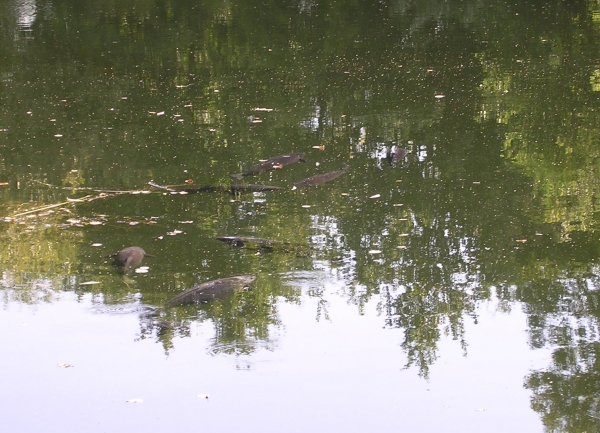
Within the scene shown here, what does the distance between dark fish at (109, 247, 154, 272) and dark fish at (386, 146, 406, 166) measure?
3.67 metres

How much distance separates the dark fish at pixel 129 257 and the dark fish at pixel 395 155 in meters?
3.67

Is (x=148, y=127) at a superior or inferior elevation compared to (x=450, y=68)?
inferior

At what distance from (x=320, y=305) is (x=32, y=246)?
322 centimetres

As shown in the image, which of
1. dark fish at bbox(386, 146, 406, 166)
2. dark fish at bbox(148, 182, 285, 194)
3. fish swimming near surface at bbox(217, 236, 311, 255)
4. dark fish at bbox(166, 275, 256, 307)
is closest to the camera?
dark fish at bbox(166, 275, 256, 307)

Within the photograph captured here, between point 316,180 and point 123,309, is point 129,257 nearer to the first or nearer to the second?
point 123,309

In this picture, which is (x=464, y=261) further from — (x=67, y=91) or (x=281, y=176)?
(x=67, y=91)

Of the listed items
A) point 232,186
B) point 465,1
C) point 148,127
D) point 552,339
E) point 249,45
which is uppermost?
point 465,1

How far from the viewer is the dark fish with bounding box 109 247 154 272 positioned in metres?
7.57

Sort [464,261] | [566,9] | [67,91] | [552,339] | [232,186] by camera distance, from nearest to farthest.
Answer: [552,339] → [464,261] → [232,186] → [67,91] → [566,9]

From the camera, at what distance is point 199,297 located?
22.8 ft

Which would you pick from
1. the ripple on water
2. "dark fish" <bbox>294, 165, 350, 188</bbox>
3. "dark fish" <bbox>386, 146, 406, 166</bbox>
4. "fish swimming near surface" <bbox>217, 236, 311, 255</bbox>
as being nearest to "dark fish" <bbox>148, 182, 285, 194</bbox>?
"dark fish" <bbox>294, 165, 350, 188</bbox>

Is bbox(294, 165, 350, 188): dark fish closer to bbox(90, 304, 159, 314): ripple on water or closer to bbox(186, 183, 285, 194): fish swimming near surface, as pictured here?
bbox(186, 183, 285, 194): fish swimming near surface

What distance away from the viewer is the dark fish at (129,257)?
757cm

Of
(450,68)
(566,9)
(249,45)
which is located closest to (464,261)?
(450,68)
